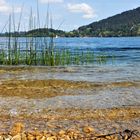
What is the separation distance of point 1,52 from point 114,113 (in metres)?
17.7

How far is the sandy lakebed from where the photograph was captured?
854 centimetres

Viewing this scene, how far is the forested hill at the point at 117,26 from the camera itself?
170 m

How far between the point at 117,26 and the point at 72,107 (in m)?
166

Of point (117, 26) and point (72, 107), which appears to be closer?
point (72, 107)

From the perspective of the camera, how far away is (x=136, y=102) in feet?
38.9

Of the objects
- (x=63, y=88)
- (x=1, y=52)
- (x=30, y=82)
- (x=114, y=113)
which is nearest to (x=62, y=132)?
(x=114, y=113)

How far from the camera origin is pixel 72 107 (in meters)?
11.1

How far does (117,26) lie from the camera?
176 meters

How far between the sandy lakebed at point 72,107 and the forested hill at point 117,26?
154429 mm

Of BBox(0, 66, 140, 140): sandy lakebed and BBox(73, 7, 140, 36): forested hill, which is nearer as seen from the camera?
BBox(0, 66, 140, 140): sandy lakebed

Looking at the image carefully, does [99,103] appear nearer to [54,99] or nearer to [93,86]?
[54,99]

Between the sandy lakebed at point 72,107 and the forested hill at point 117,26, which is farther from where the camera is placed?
the forested hill at point 117,26

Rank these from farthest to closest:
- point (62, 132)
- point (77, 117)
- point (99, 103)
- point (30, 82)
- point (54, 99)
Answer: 1. point (30, 82)
2. point (54, 99)
3. point (99, 103)
4. point (77, 117)
5. point (62, 132)

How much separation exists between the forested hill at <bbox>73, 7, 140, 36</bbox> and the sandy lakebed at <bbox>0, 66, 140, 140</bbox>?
507 ft
